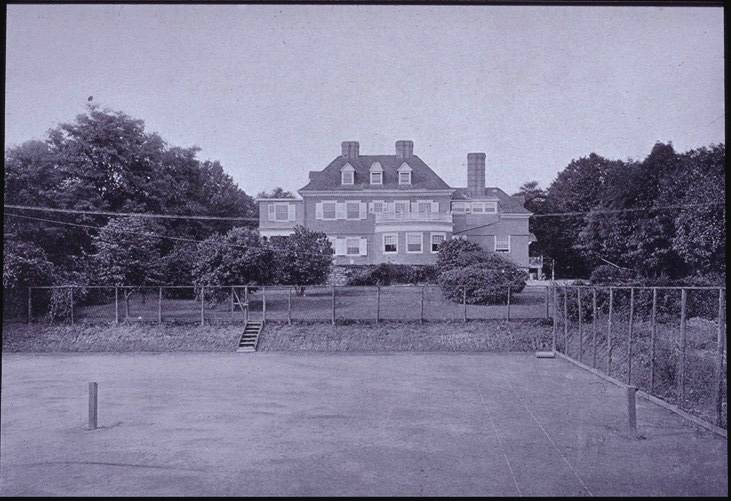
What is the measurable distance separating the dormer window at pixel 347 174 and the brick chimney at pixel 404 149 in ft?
12.3

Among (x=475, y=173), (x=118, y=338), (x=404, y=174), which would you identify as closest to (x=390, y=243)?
(x=404, y=174)

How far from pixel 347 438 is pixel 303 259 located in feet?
68.3

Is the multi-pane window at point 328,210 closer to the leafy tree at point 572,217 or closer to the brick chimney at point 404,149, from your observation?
the brick chimney at point 404,149

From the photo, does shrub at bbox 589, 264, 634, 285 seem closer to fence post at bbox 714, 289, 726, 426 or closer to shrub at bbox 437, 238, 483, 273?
shrub at bbox 437, 238, 483, 273

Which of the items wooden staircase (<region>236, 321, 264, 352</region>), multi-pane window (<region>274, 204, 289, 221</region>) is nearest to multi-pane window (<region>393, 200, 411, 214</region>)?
multi-pane window (<region>274, 204, 289, 221</region>)

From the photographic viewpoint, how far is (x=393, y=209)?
146 ft

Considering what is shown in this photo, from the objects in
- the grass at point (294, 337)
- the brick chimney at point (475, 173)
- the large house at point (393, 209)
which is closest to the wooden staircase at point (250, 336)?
the grass at point (294, 337)

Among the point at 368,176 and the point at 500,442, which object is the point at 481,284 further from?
the point at 500,442

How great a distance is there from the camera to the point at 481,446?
9.95 metres

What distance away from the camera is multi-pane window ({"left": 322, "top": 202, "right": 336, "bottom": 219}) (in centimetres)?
4494

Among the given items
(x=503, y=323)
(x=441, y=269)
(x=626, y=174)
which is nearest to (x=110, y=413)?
(x=503, y=323)

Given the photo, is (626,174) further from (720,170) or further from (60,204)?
(60,204)

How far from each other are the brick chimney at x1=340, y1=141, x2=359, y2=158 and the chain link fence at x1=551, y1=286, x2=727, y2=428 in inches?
980

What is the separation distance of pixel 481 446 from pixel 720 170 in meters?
19.1
